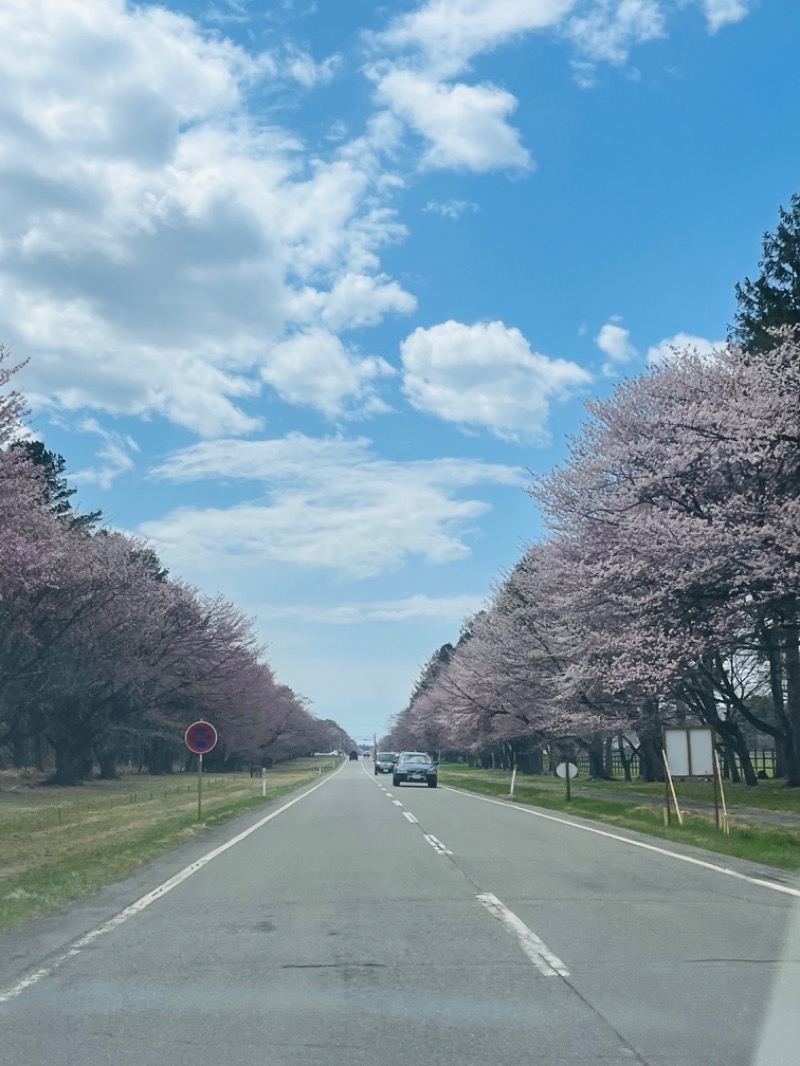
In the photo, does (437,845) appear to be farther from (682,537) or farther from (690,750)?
(682,537)

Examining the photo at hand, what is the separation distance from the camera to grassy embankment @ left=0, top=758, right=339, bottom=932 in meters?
13.3

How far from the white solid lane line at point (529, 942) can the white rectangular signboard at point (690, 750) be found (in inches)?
455

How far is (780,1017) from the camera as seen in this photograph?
22.7ft

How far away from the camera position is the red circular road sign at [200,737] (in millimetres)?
26922

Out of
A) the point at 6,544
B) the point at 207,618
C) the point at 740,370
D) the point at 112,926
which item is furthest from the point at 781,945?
the point at 207,618

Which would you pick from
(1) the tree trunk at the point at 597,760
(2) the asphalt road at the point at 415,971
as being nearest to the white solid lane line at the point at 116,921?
(2) the asphalt road at the point at 415,971

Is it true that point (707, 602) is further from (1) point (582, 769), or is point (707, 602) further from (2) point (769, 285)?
(1) point (582, 769)

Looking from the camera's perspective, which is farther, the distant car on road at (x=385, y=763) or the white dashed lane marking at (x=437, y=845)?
the distant car on road at (x=385, y=763)

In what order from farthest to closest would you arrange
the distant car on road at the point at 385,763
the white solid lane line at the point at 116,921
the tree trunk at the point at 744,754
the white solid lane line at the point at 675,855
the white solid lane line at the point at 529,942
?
the distant car on road at the point at 385,763
the tree trunk at the point at 744,754
the white solid lane line at the point at 675,855
the white solid lane line at the point at 529,942
the white solid lane line at the point at 116,921

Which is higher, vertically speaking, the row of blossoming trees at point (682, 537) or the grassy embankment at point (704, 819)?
the row of blossoming trees at point (682, 537)

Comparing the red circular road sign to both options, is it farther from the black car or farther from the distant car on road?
the distant car on road

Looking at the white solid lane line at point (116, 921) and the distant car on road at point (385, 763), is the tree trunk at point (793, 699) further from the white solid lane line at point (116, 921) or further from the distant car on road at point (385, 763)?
the distant car on road at point (385, 763)

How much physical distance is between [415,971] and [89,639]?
3835 cm

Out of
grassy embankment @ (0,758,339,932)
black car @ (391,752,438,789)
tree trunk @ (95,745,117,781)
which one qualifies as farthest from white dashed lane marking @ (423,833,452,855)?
tree trunk @ (95,745,117,781)
